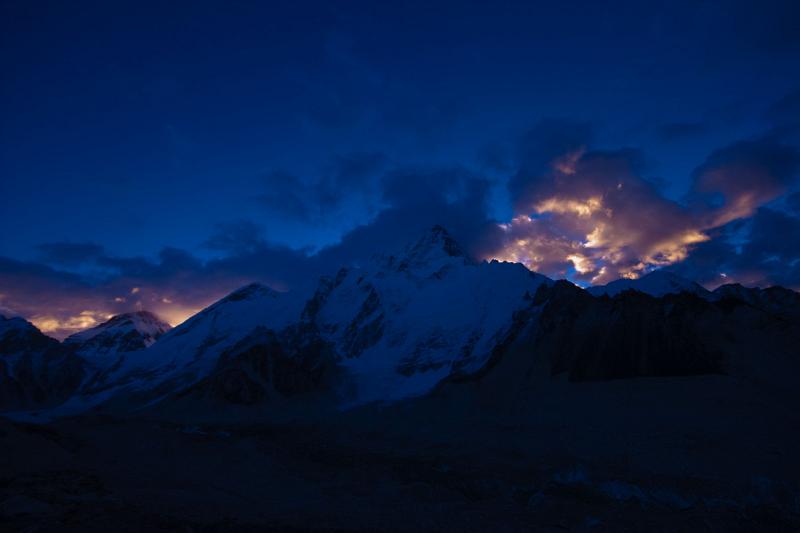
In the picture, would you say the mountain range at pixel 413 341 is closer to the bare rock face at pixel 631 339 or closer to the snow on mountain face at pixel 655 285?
the bare rock face at pixel 631 339

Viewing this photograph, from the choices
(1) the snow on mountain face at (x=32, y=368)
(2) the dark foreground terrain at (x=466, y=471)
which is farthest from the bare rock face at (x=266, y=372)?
(1) the snow on mountain face at (x=32, y=368)

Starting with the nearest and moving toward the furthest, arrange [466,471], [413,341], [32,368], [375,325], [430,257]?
[466,471] < [413,341] < [375,325] < [32,368] < [430,257]

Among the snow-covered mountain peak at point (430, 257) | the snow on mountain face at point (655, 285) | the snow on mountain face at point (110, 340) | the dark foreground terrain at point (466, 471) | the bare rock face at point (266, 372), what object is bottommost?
the dark foreground terrain at point (466, 471)

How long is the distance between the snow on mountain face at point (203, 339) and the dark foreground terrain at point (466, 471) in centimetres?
6212

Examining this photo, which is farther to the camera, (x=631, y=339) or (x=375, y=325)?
(x=375, y=325)

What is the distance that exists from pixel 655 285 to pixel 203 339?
121464mm

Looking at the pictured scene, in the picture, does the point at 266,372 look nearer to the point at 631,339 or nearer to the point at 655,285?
the point at 631,339

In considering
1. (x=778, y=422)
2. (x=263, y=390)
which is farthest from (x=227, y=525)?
(x=263, y=390)

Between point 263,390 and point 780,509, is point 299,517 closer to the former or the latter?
point 780,509

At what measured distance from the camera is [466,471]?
37.4 m

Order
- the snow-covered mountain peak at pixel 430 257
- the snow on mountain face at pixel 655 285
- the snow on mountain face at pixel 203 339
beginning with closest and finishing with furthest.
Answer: the snow on mountain face at pixel 655 285 < the snow on mountain face at pixel 203 339 < the snow-covered mountain peak at pixel 430 257

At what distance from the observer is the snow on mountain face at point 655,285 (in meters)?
113

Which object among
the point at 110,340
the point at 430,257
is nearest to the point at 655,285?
the point at 430,257

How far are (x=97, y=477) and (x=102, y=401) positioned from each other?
92.2 metres
